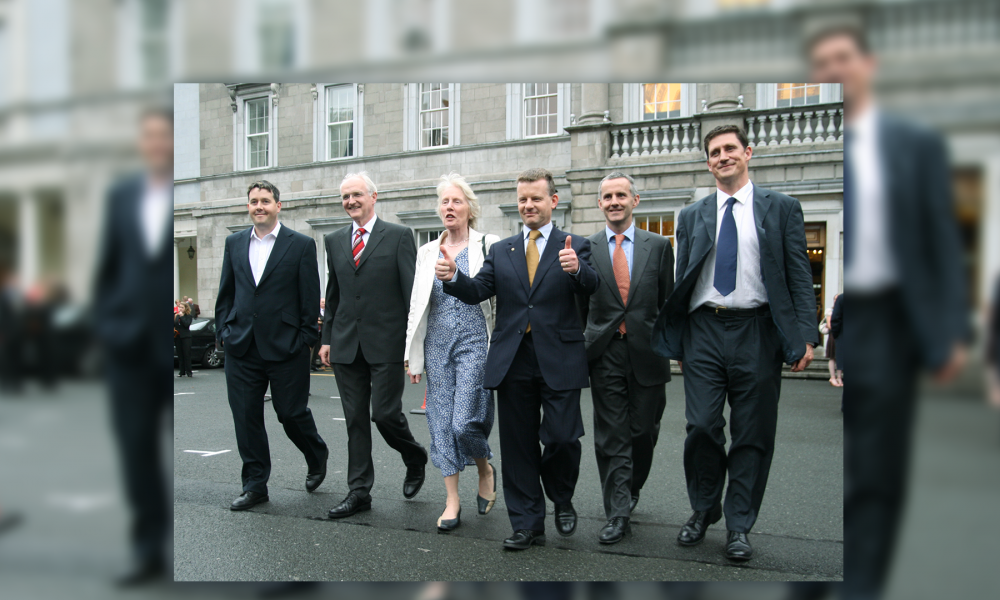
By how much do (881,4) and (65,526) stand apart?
356 centimetres

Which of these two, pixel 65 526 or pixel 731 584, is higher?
pixel 65 526

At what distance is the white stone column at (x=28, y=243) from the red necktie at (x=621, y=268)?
125 inches

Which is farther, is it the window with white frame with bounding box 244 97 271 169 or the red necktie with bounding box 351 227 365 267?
the red necktie with bounding box 351 227 365 267

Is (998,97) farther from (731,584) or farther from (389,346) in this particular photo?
(389,346)

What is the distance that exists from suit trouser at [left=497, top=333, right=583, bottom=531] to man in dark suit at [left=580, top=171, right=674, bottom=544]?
0.29m

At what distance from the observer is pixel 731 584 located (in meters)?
3.48

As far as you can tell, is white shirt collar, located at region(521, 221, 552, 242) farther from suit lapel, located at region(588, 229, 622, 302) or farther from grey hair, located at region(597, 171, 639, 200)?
grey hair, located at region(597, 171, 639, 200)

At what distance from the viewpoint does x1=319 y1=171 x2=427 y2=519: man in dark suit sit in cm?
497

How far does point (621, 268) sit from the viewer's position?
4773 mm

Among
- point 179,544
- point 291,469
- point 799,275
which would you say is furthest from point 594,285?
point 291,469

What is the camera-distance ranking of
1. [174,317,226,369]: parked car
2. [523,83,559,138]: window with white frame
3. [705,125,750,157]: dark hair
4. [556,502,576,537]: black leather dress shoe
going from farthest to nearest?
[174,317,226,369]: parked car, [556,502,576,537]: black leather dress shoe, [523,83,559,138]: window with white frame, [705,125,750,157]: dark hair

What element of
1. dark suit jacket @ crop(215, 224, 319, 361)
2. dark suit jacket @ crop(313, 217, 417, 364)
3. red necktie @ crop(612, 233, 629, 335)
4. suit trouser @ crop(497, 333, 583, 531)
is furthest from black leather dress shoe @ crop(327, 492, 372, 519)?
red necktie @ crop(612, 233, 629, 335)

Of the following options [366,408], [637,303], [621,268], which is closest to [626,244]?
[621,268]

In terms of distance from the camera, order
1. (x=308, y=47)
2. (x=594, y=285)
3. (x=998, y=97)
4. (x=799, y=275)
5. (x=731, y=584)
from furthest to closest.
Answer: (x=594, y=285) < (x=799, y=275) < (x=731, y=584) < (x=308, y=47) < (x=998, y=97)
